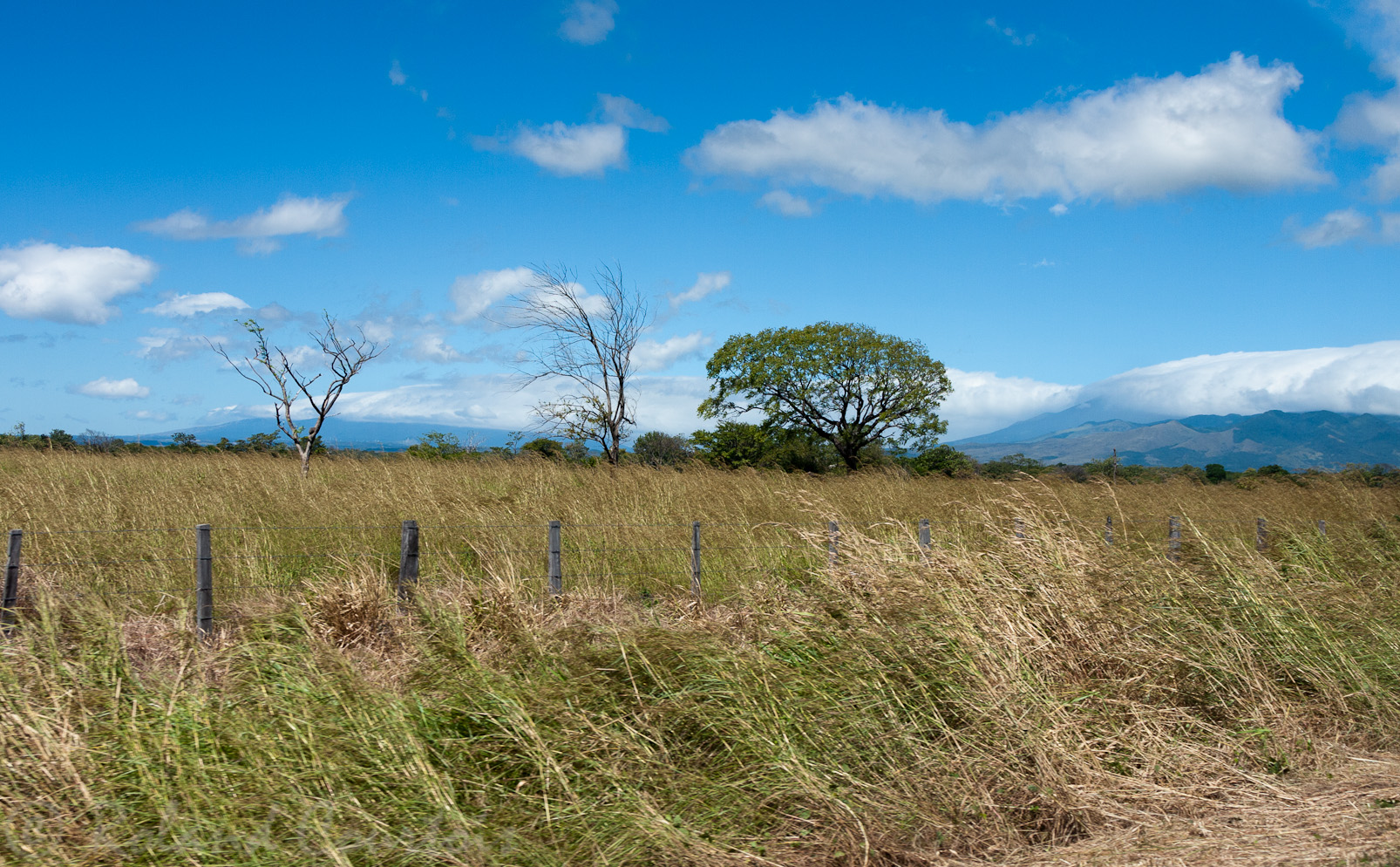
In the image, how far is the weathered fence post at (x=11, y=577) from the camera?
6.32 m

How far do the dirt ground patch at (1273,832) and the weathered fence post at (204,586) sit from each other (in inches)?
238

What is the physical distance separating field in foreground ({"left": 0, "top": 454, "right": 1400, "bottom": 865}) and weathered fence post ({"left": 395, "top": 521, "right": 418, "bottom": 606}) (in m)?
0.24

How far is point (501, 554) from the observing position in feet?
27.8

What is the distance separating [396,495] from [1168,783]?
8.86 m

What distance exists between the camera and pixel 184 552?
27.1 feet

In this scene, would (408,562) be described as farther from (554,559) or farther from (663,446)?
(663,446)

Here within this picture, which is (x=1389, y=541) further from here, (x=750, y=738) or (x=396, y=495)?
(x=396, y=495)

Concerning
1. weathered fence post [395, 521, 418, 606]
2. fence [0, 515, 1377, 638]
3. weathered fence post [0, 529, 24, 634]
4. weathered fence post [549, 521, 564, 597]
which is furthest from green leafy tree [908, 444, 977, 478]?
weathered fence post [0, 529, 24, 634]

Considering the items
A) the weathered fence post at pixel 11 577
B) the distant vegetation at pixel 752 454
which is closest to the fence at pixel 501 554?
the weathered fence post at pixel 11 577

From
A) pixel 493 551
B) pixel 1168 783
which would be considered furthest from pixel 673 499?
pixel 1168 783

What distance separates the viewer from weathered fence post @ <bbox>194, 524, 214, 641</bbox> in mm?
6594

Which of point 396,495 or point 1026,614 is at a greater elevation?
point 396,495

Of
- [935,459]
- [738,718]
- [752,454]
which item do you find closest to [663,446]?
[752,454]

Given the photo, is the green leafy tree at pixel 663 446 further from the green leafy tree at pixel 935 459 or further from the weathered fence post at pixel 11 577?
the weathered fence post at pixel 11 577
